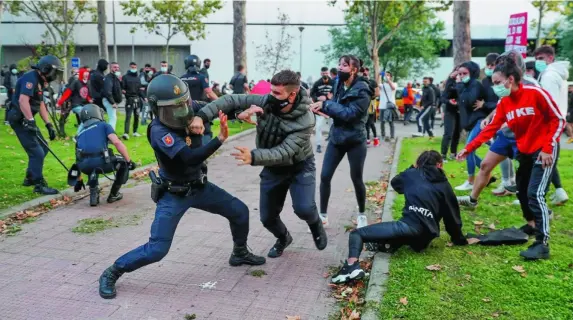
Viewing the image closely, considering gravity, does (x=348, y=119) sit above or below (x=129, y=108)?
above

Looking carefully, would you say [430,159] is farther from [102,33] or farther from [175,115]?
[102,33]

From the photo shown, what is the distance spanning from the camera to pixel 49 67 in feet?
23.7

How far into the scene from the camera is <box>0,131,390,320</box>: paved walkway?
4051 millimetres

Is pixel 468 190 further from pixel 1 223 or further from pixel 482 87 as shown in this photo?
pixel 1 223

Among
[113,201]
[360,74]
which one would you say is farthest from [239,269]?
[113,201]

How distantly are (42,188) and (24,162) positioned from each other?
3151 millimetres

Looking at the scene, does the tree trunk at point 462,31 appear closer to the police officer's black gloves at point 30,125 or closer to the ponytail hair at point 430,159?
the ponytail hair at point 430,159

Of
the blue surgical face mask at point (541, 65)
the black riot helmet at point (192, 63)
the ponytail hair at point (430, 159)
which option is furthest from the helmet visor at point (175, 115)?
the black riot helmet at point (192, 63)

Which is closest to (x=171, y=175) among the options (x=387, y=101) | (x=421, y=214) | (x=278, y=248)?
Result: (x=278, y=248)

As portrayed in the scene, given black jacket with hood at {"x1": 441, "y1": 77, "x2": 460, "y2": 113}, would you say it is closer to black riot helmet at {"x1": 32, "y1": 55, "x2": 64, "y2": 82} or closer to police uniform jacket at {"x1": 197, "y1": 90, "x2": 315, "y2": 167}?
police uniform jacket at {"x1": 197, "y1": 90, "x2": 315, "y2": 167}

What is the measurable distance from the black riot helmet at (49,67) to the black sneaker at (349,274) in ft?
16.9

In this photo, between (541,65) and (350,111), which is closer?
(350,111)

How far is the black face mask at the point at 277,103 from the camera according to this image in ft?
14.5

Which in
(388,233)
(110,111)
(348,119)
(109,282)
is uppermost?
(348,119)
